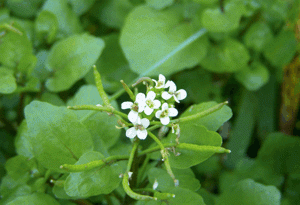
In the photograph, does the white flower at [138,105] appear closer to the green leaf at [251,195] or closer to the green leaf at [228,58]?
the green leaf at [251,195]

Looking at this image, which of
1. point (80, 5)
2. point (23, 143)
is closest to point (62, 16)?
point (80, 5)

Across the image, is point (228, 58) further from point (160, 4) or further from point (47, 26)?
point (47, 26)

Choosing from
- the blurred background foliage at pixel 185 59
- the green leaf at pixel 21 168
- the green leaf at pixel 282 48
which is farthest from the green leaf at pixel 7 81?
the green leaf at pixel 282 48

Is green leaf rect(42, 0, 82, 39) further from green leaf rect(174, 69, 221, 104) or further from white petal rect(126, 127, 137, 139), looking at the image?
white petal rect(126, 127, 137, 139)

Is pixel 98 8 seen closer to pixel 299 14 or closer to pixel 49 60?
pixel 49 60

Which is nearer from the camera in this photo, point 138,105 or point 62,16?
point 138,105

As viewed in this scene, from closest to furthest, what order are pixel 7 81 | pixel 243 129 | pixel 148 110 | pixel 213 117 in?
pixel 148 110 < pixel 213 117 < pixel 7 81 < pixel 243 129
